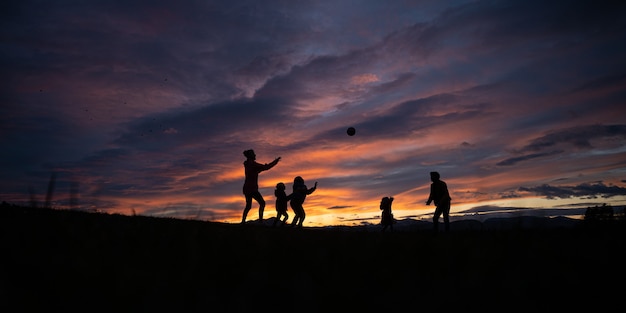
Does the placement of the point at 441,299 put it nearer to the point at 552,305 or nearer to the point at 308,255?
the point at 552,305

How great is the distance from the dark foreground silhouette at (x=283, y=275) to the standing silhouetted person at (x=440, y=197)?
A: 28.0 ft

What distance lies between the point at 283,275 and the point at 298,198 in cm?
1201

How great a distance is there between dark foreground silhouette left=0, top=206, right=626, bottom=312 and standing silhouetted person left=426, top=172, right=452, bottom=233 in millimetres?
8539

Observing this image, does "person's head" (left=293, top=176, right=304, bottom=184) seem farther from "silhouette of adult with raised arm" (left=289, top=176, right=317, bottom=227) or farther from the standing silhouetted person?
the standing silhouetted person

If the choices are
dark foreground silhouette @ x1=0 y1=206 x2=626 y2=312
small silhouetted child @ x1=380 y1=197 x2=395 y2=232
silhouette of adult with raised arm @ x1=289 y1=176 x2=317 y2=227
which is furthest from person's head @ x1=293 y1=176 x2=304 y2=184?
dark foreground silhouette @ x1=0 y1=206 x2=626 y2=312

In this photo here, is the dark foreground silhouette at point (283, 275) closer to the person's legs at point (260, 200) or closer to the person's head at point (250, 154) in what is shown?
the person's legs at point (260, 200)

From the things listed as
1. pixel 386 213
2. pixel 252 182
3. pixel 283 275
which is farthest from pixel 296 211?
pixel 283 275

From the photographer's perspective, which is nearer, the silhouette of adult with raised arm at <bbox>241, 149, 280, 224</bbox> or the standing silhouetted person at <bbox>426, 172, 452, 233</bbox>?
the standing silhouetted person at <bbox>426, 172, 452, 233</bbox>

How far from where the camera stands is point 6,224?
524 centimetres

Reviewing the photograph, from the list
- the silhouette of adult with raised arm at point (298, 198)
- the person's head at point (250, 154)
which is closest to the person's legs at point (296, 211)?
the silhouette of adult with raised arm at point (298, 198)

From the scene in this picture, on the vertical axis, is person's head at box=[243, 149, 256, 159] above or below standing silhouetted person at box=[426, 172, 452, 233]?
above

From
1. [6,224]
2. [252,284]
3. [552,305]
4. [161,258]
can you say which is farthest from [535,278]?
[6,224]

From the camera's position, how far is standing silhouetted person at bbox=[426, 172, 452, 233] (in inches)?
525

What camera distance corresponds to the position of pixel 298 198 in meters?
15.4
